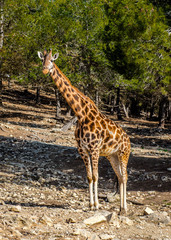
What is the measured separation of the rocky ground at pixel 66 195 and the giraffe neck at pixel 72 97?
99.2 inches

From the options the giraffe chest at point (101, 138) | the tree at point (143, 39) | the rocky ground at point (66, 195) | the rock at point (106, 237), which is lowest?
the rocky ground at point (66, 195)

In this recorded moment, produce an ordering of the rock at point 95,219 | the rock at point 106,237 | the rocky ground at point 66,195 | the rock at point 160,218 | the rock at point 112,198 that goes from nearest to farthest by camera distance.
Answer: the rock at point 106,237
the rocky ground at point 66,195
the rock at point 95,219
the rock at point 160,218
the rock at point 112,198

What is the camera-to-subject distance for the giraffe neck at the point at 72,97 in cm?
749

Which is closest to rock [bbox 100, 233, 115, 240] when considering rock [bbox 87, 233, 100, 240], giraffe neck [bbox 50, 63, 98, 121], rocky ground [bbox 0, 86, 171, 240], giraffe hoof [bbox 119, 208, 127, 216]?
rocky ground [bbox 0, 86, 171, 240]

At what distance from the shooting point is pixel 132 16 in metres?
15.9

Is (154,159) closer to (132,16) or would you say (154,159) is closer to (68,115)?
(132,16)

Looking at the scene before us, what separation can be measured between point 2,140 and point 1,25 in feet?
28.5

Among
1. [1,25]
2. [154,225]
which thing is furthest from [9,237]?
[1,25]

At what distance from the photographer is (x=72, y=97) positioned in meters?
7.68

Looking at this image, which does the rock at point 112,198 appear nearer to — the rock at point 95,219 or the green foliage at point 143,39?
the rock at point 95,219

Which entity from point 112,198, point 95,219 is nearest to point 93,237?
point 95,219

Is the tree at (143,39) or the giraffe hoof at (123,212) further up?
the tree at (143,39)

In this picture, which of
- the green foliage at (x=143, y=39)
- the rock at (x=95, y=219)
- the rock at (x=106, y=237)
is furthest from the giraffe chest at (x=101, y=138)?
the green foliage at (x=143, y=39)

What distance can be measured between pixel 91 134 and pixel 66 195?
10.7 feet
